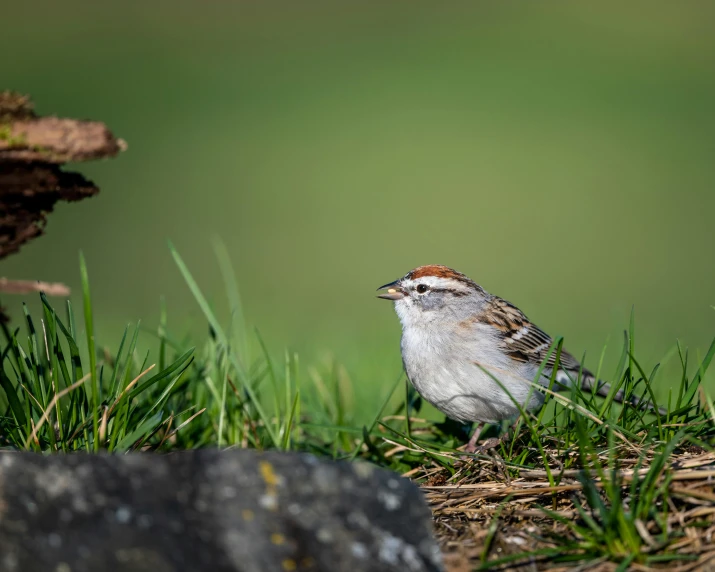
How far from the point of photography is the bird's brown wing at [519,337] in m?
5.24

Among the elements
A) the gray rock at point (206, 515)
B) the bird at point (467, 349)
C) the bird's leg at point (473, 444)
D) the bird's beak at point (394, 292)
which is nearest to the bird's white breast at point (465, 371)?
the bird at point (467, 349)

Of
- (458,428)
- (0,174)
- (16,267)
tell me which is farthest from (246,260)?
(0,174)

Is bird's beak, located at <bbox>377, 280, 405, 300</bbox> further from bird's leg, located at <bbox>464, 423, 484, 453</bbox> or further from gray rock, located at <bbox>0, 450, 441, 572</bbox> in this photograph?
gray rock, located at <bbox>0, 450, 441, 572</bbox>

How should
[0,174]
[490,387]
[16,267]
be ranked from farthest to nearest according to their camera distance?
[16,267]
[490,387]
[0,174]

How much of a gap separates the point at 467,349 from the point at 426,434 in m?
0.63

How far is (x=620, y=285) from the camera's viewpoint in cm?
A: 1271

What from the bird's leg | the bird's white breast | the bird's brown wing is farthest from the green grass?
the bird's brown wing

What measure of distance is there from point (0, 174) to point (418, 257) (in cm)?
940

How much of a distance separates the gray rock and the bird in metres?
1.62

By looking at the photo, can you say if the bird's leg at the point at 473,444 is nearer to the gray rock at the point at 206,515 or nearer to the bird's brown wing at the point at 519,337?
the bird's brown wing at the point at 519,337

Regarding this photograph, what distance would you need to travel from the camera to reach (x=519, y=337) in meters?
5.34

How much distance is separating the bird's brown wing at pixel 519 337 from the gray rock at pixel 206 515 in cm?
247

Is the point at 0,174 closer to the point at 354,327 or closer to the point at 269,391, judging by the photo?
the point at 269,391

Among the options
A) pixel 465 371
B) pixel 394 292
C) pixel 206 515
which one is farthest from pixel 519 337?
pixel 206 515
